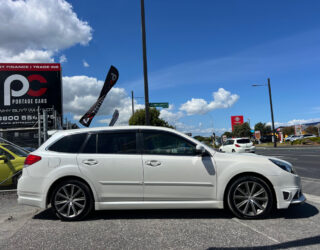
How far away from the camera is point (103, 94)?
10.6m

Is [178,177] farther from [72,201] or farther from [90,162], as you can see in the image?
[72,201]

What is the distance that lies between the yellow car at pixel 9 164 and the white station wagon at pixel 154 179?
2.62 metres

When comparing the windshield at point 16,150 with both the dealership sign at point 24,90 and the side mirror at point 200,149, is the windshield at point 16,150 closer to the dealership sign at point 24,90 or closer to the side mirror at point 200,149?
the side mirror at point 200,149

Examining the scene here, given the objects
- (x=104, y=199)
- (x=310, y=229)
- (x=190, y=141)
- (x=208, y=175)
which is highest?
(x=190, y=141)

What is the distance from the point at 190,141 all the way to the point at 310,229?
7.02ft

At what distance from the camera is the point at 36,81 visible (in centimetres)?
2000

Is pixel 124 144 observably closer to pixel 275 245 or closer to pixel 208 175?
pixel 208 175

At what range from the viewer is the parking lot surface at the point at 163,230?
3.49 meters

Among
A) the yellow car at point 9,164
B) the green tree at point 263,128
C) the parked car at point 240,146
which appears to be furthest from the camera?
the green tree at point 263,128

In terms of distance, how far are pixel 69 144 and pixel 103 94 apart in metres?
6.06

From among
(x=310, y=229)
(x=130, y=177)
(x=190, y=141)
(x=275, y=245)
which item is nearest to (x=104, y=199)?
(x=130, y=177)

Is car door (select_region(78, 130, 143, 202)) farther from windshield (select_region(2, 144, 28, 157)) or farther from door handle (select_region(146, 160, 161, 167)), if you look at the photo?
windshield (select_region(2, 144, 28, 157))

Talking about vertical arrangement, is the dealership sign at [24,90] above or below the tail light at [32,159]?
above

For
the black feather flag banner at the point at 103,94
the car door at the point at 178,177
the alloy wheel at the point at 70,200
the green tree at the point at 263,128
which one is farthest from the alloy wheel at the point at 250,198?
the green tree at the point at 263,128
